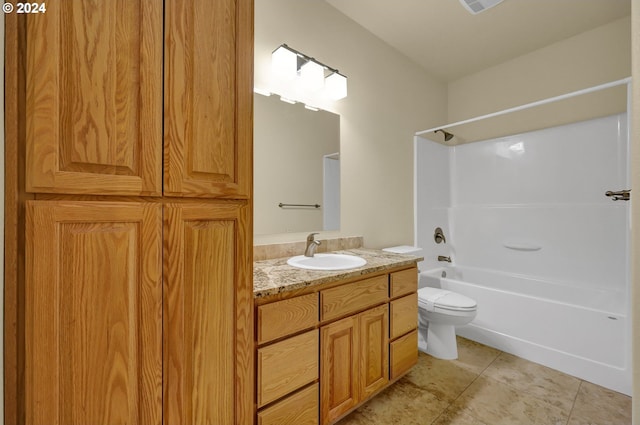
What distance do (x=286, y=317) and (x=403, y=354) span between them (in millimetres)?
1024

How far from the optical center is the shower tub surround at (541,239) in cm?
195

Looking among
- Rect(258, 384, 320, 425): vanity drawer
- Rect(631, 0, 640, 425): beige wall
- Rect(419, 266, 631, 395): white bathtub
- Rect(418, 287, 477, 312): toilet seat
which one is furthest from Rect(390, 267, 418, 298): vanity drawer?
Rect(631, 0, 640, 425): beige wall

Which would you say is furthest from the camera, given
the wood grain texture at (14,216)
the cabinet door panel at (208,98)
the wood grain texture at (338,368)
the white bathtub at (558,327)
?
the white bathtub at (558,327)

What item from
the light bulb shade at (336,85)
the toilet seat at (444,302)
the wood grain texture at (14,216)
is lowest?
the toilet seat at (444,302)

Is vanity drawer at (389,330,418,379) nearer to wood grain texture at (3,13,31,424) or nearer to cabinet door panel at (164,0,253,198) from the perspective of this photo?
cabinet door panel at (164,0,253,198)

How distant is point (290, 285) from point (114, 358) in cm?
61

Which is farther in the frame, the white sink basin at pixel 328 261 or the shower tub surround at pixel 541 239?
the shower tub surround at pixel 541 239

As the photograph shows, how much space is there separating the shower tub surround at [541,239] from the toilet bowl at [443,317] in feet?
1.42

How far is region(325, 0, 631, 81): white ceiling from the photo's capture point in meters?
2.08

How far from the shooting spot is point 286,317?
3.80 feet

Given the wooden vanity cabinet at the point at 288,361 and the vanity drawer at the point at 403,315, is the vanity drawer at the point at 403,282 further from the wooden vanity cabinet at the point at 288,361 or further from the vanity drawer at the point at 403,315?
the wooden vanity cabinet at the point at 288,361

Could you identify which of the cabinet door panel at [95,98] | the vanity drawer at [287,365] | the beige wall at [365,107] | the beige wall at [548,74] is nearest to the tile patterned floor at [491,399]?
the vanity drawer at [287,365]

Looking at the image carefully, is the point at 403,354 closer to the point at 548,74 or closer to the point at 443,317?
the point at 443,317

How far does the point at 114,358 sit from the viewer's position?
2.44 ft
